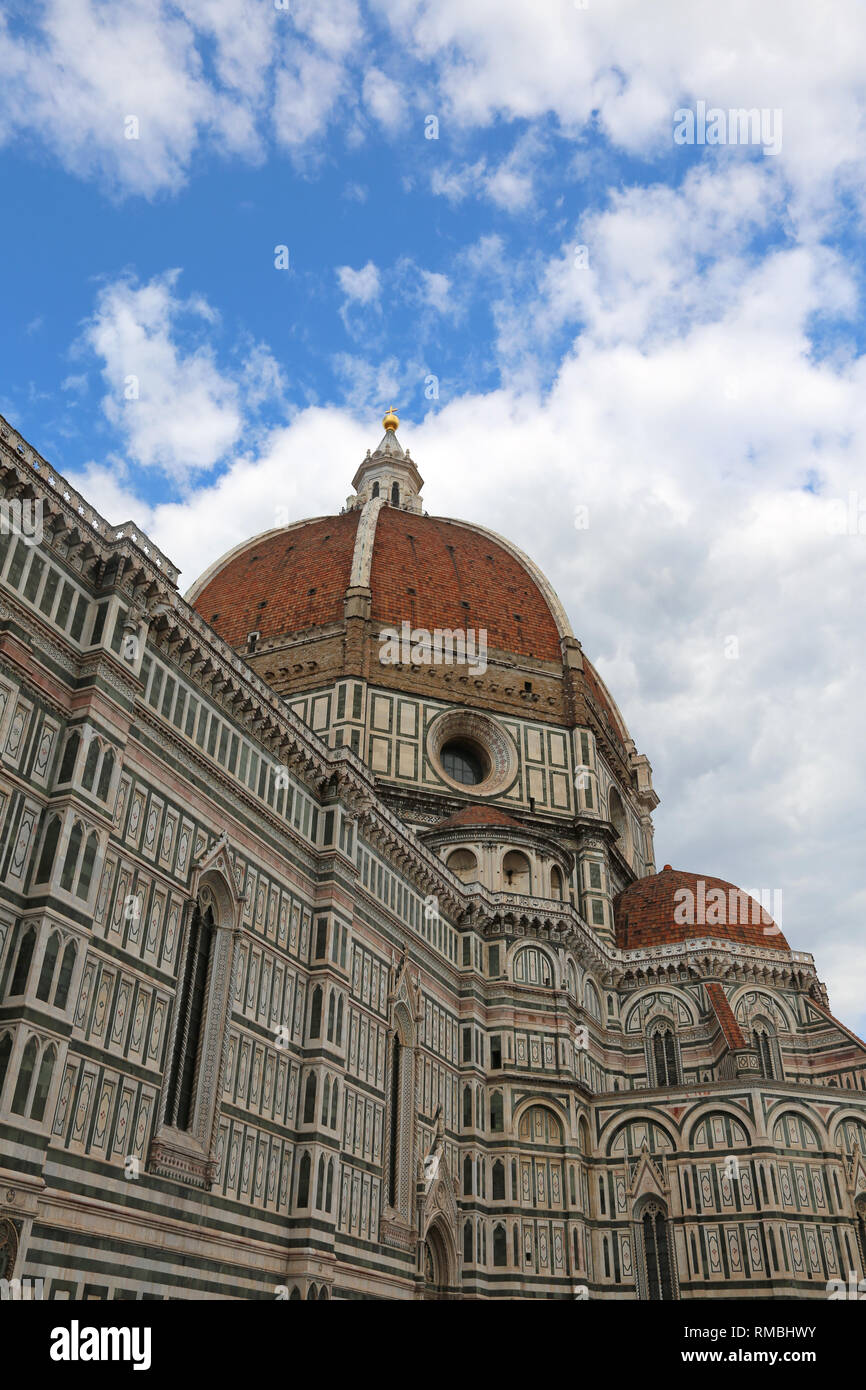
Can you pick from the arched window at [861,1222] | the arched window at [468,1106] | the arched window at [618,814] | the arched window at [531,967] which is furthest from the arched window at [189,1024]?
the arched window at [618,814]

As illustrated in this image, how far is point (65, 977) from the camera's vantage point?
61.9 feet

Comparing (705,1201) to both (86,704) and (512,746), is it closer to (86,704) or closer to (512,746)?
(512,746)

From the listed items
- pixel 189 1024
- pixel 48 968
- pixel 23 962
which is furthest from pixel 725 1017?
pixel 23 962

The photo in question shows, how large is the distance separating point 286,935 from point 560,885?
16.9 m

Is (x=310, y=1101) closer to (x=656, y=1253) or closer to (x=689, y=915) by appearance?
(x=656, y=1253)

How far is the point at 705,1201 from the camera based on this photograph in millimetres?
34469

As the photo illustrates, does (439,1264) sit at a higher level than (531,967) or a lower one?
lower

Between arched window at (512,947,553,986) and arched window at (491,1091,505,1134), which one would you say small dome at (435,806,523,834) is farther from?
arched window at (491,1091,505,1134)

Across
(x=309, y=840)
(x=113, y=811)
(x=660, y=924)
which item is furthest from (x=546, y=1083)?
(x=113, y=811)

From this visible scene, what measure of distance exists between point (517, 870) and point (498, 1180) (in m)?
10.8

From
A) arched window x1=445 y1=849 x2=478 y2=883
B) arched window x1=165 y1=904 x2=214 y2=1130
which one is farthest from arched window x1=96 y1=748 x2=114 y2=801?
arched window x1=445 y1=849 x2=478 y2=883

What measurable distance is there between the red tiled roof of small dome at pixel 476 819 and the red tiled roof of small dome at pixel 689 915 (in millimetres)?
6730

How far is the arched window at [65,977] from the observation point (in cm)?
1858

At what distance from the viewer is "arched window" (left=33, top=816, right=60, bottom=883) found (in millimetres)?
19094
